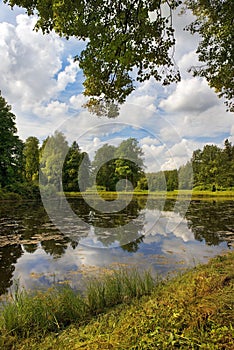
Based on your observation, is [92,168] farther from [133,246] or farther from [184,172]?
[184,172]

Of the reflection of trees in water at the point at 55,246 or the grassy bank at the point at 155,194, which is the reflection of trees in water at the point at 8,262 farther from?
the grassy bank at the point at 155,194

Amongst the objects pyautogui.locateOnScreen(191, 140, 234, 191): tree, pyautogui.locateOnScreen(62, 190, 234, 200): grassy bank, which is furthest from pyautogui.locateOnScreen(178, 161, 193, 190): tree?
pyautogui.locateOnScreen(191, 140, 234, 191): tree

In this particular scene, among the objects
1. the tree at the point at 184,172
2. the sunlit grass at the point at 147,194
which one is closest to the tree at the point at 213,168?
the sunlit grass at the point at 147,194

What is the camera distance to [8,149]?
82.2 feet

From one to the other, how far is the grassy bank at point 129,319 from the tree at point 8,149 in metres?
22.9

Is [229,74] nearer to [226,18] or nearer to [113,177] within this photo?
[226,18]

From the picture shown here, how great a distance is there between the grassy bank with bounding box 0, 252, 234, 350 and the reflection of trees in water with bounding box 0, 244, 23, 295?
210 cm

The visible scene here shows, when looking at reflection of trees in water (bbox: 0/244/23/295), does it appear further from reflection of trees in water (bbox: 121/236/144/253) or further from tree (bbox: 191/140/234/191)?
tree (bbox: 191/140/234/191)

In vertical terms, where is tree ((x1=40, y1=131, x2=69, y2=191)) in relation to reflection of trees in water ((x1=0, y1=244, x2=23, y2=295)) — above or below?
above

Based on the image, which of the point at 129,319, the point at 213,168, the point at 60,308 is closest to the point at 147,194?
the point at 60,308

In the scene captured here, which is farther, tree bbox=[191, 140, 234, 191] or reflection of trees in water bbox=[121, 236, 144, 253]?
tree bbox=[191, 140, 234, 191]

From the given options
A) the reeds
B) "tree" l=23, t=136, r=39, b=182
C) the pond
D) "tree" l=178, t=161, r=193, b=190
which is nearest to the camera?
the reeds

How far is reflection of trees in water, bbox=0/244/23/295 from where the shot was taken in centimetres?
541

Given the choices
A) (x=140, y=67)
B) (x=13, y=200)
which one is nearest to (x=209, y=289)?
(x=140, y=67)
